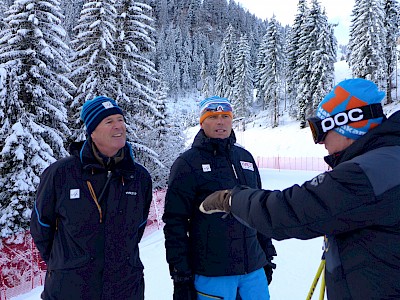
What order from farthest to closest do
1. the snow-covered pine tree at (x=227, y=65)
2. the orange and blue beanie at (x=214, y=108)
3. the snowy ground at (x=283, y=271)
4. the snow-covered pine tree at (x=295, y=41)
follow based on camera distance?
the snow-covered pine tree at (x=227, y=65) < the snow-covered pine tree at (x=295, y=41) < the snowy ground at (x=283, y=271) < the orange and blue beanie at (x=214, y=108)

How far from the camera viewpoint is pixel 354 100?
5.29ft

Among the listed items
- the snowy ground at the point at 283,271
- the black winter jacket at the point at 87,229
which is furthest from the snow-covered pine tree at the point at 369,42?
the black winter jacket at the point at 87,229

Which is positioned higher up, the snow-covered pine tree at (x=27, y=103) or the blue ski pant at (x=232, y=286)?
→ the snow-covered pine tree at (x=27, y=103)

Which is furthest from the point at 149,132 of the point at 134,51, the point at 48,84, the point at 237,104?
the point at 237,104

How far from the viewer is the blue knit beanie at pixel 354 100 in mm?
1584

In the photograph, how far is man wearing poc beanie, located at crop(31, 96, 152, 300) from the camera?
8.28 feet

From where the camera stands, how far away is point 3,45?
12297 mm

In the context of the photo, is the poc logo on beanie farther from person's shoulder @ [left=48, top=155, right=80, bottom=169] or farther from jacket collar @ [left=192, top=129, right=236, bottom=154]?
person's shoulder @ [left=48, top=155, right=80, bottom=169]

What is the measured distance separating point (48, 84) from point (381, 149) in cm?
1312

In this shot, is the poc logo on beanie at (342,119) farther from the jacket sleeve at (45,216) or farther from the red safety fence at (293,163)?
the red safety fence at (293,163)

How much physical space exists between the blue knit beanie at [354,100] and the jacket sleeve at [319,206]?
11.7 inches

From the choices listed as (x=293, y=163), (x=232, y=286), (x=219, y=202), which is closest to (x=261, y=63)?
(x=293, y=163)

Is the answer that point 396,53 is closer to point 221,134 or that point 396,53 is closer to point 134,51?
point 134,51

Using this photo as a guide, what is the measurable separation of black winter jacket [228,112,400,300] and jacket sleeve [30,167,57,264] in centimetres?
189
